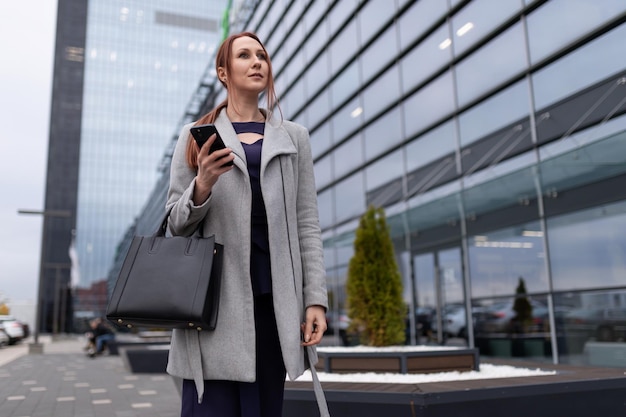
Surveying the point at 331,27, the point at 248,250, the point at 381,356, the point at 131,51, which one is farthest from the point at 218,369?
the point at 131,51

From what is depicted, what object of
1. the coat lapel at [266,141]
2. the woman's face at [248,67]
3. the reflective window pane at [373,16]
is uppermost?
the reflective window pane at [373,16]

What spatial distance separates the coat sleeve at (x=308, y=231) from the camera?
177 cm

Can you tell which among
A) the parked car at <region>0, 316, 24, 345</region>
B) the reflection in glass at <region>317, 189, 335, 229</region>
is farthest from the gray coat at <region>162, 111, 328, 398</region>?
the parked car at <region>0, 316, 24, 345</region>

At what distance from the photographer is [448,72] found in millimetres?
13430

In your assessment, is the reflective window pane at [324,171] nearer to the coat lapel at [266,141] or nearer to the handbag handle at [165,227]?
the coat lapel at [266,141]

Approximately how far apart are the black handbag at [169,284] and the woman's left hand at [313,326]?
1.01 feet

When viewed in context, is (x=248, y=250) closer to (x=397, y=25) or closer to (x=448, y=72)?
(x=448, y=72)

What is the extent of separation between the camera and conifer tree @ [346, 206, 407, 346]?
8328 mm

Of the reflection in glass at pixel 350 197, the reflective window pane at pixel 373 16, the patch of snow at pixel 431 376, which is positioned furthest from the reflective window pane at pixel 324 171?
Answer: the patch of snow at pixel 431 376

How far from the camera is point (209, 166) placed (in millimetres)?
1555

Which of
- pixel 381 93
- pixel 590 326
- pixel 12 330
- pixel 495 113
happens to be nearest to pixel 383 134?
pixel 381 93

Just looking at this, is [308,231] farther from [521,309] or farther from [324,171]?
[324,171]

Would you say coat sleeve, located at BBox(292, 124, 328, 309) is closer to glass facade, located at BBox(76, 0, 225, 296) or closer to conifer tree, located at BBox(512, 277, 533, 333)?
conifer tree, located at BBox(512, 277, 533, 333)

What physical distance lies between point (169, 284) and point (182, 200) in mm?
261
